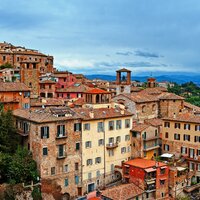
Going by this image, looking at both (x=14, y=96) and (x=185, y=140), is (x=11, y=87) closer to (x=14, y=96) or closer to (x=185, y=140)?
(x=14, y=96)

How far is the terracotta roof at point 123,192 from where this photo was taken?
4447 cm

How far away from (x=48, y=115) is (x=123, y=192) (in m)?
15.2

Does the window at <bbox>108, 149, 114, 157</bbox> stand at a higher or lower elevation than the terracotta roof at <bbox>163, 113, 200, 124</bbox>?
lower

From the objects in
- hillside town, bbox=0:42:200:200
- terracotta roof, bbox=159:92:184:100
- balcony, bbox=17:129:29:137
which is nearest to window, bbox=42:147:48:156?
hillside town, bbox=0:42:200:200

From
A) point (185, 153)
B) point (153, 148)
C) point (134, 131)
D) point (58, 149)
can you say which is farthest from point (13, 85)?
point (185, 153)

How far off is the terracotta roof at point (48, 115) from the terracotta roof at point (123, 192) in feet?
37.9

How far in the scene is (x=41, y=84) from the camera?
74.9 m

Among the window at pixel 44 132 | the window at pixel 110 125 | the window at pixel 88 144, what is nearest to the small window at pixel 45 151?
the window at pixel 44 132

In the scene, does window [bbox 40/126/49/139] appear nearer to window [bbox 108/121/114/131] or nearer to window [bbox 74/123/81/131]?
window [bbox 74/123/81/131]

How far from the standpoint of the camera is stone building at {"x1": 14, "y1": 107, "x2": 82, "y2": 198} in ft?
144

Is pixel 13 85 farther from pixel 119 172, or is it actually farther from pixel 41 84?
pixel 119 172

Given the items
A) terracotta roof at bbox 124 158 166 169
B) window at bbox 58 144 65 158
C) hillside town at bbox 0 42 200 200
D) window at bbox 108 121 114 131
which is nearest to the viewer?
hillside town at bbox 0 42 200 200

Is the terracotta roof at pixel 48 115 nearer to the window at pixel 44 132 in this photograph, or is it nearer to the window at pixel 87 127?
the window at pixel 44 132

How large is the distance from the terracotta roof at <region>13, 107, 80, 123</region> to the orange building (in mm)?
5942
